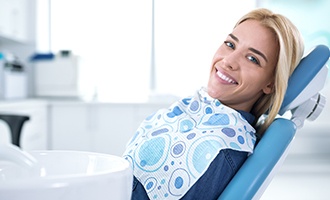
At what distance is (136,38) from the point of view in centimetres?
438

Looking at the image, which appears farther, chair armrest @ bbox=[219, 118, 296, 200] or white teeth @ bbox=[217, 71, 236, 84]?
white teeth @ bbox=[217, 71, 236, 84]

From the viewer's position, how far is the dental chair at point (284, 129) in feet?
3.35

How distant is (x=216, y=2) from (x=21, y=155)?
13.3ft

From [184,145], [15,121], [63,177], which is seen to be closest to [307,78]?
[184,145]

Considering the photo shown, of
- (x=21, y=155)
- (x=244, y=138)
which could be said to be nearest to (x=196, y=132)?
(x=244, y=138)

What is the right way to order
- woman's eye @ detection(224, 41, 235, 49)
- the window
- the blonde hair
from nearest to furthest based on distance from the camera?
the blonde hair < woman's eye @ detection(224, 41, 235, 49) < the window

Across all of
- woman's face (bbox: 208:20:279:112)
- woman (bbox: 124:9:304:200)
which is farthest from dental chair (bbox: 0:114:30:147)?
woman's face (bbox: 208:20:279:112)

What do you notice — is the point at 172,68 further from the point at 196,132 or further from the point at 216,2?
the point at 196,132

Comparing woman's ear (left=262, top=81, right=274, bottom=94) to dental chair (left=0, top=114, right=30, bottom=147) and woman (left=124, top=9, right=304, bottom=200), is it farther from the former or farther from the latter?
dental chair (left=0, top=114, right=30, bottom=147)

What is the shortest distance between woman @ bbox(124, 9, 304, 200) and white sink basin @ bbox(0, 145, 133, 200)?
1.10 feet

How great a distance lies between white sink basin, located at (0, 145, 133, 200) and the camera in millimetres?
552

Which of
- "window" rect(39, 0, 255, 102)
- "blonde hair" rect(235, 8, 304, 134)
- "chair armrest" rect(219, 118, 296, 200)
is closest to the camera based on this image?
"chair armrest" rect(219, 118, 296, 200)

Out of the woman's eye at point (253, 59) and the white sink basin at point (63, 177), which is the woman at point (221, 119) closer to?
the woman's eye at point (253, 59)

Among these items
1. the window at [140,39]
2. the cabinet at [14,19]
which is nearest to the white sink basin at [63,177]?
the cabinet at [14,19]
